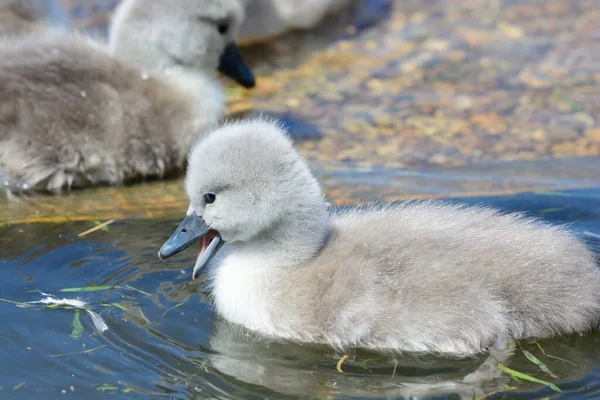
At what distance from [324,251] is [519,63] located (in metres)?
4.66

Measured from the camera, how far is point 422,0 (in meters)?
9.98

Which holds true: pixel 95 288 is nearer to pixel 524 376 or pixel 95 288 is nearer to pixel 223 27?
pixel 524 376

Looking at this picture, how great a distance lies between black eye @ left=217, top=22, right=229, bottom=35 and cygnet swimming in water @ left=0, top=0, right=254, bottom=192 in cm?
3

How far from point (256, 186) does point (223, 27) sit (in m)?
3.07

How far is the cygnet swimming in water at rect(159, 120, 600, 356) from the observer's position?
4.04 meters

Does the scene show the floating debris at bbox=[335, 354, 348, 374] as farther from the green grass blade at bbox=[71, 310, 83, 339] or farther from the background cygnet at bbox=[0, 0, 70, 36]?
the background cygnet at bbox=[0, 0, 70, 36]

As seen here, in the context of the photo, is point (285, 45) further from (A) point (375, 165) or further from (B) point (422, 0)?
(A) point (375, 165)

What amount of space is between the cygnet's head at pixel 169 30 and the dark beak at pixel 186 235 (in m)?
2.52

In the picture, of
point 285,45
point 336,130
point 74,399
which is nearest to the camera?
point 74,399

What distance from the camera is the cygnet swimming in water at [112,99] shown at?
606cm

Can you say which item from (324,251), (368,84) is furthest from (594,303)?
(368,84)

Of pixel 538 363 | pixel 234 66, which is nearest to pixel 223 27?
pixel 234 66

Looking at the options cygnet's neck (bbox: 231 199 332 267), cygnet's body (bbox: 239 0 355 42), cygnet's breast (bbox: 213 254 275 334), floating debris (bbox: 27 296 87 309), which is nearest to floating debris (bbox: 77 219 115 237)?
floating debris (bbox: 27 296 87 309)

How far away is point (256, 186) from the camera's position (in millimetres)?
4289
